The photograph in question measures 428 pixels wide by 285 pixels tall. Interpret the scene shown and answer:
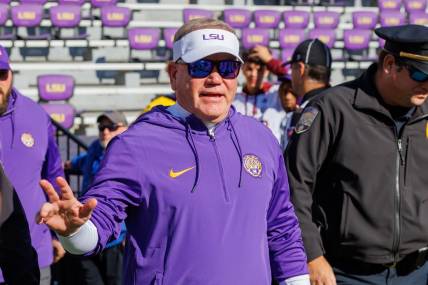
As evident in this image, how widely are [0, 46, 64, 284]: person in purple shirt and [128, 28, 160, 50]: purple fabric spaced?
1236 centimetres

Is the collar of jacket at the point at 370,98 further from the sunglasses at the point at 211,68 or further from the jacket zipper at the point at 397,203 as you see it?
the sunglasses at the point at 211,68

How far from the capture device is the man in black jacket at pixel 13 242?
2469 millimetres

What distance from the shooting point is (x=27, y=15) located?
616 inches

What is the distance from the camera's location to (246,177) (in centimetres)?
231

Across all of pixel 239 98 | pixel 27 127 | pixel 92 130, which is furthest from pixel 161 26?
pixel 27 127

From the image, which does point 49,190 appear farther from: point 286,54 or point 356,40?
point 356,40

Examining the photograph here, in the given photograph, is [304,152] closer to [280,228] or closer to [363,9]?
[280,228]

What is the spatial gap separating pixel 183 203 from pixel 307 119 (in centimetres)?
104

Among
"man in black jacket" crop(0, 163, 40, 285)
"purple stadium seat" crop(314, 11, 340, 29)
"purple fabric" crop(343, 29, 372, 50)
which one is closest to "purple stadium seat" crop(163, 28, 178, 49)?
"purple stadium seat" crop(314, 11, 340, 29)

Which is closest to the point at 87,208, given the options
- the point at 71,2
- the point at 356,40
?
the point at 71,2

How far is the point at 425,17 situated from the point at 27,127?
1716 centimetres

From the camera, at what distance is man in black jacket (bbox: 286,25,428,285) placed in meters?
3.03

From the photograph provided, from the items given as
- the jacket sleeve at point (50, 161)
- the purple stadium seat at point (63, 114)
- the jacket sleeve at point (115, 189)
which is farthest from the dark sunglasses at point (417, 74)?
the purple stadium seat at point (63, 114)

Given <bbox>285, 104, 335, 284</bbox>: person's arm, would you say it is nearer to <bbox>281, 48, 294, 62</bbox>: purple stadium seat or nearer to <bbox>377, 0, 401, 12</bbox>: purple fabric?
<bbox>281, 48, 294, 62</bbox>: purple stadium seat
